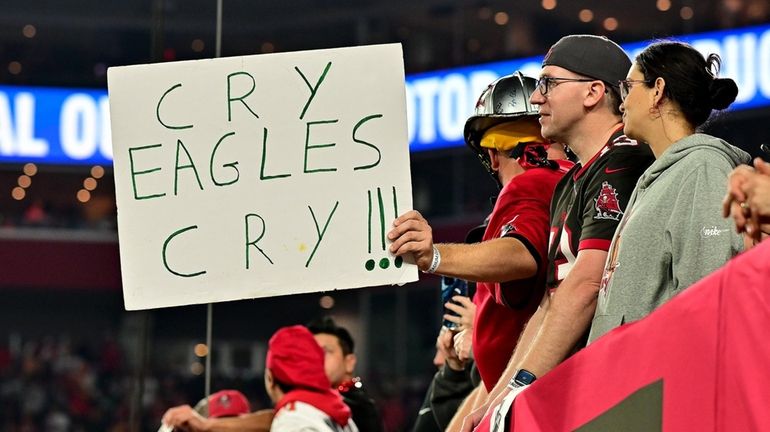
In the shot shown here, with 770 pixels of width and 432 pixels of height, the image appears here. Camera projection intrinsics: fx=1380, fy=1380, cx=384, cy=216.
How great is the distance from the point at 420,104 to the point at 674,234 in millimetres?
14502

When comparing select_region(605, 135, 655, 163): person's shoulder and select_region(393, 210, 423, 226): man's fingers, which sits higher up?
select_region(605, 135, 655, 163): person's shoulder

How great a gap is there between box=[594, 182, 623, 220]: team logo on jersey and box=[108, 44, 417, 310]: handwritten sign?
1.19 feet

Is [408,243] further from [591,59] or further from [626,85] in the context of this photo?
[591,59]

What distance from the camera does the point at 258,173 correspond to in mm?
2717

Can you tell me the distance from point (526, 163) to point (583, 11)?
12.7 m

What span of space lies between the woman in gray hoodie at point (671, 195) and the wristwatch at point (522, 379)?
16cm

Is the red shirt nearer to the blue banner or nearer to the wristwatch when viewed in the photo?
the wristwatch

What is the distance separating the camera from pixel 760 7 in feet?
42.9

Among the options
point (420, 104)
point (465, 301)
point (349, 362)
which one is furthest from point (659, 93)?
point (420, 104)

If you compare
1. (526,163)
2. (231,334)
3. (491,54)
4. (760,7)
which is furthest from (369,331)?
(526,163)

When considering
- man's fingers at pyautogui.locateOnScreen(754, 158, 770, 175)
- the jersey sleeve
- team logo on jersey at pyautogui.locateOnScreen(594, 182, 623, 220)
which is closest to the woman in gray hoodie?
team logo on jersey at pyautogui.locateOnScreen(594, 182, 623, 220)

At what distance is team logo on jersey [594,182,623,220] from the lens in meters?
2.62

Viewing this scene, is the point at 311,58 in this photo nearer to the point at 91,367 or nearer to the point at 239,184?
the point at 239,184

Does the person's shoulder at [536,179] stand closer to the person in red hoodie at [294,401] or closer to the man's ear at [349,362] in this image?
the person in red hoodie at [294,401]
